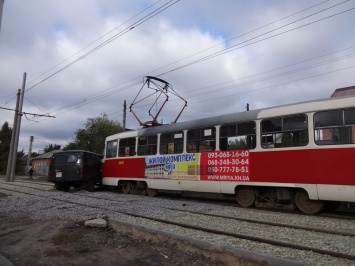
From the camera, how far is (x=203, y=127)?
12.6 meters

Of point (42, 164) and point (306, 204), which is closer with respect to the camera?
point (306, 204)

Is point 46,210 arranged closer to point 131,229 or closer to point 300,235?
point 131,229

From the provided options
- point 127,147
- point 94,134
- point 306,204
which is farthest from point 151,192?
point 94,134

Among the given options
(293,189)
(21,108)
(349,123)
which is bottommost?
(293,189)

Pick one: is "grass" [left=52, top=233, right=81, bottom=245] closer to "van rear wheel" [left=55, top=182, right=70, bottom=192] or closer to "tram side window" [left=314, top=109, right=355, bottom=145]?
"tram side window" [left=314, top=109, right=355, bottom=145]

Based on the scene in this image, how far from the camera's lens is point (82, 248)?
20.5ft

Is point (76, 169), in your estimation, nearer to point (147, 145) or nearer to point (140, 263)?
point (147, 145)

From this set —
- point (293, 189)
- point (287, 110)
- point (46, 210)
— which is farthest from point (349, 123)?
point (46, 210)

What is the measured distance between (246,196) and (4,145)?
61.7 meters

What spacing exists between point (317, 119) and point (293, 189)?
2130mm

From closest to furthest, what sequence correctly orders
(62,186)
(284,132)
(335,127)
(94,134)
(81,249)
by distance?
(81,249) → (335,127) → (284,132) → (62,186) → (94,134)

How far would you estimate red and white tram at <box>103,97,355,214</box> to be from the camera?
29.6 feet

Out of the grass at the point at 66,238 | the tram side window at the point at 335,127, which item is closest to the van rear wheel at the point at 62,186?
the grass at the point at 66,238

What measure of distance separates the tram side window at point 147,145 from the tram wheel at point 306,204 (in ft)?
21.4
